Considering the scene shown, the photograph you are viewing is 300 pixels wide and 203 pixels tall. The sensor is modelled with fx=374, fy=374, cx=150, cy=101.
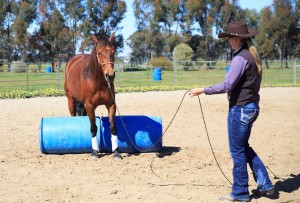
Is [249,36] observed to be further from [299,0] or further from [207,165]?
[299,0]

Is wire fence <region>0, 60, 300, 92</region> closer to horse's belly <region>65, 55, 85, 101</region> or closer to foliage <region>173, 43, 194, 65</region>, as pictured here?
horse's belly <region>65, 55, 85, 101</region>

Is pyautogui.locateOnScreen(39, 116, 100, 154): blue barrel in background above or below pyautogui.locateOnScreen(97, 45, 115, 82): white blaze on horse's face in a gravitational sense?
below

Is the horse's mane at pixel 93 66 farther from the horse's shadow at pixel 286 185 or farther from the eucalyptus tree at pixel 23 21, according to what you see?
the eucalyptus tree at pixel 23 21

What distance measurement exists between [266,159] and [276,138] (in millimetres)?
1820

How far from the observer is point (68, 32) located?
54.9 metres

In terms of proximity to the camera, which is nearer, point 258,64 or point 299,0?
point 258,64

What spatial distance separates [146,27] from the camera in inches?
2534

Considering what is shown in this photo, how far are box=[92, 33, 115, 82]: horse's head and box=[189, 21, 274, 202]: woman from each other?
5.81ft

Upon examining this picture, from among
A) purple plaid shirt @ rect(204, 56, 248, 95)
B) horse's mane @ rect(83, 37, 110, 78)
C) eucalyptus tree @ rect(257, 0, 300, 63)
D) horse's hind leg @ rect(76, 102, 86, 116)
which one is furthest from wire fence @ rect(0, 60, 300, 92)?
eucalyptus tree @ rect(257, 0, 300, 63)

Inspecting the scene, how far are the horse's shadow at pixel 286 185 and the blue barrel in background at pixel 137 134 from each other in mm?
2249

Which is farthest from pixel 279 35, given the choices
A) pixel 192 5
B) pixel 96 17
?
pixel 96 17

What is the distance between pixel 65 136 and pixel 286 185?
11.7 ft

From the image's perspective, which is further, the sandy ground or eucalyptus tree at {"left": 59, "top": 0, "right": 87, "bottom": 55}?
eucalyptus tree at {"left": 59, "top": 0, "right": 87, "bottom": 55}

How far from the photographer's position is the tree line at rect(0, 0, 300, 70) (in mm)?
54375
